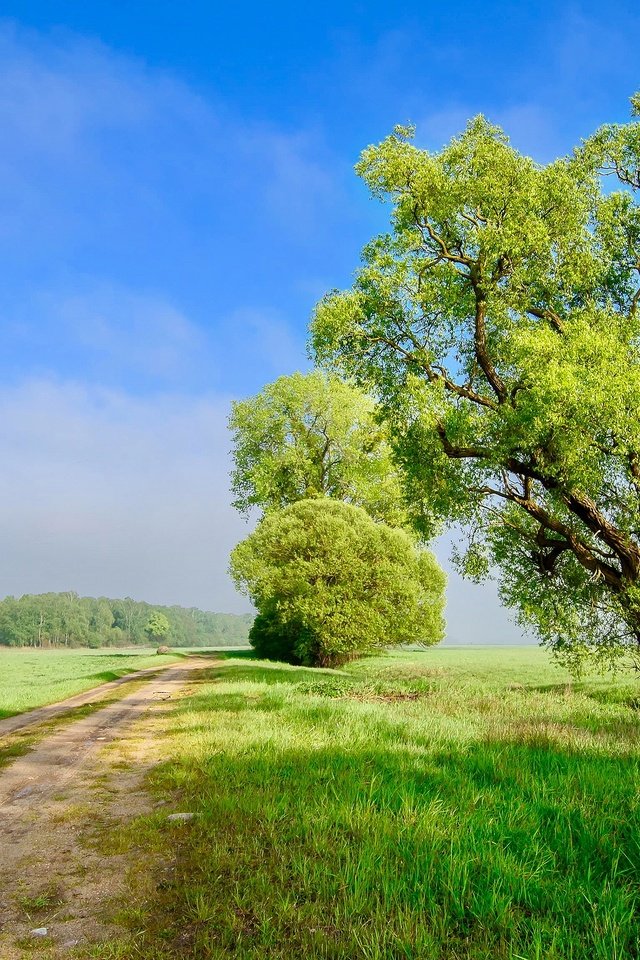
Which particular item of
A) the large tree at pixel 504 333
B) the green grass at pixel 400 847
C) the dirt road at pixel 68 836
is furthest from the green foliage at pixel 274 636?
the green grass at pixel 400 847

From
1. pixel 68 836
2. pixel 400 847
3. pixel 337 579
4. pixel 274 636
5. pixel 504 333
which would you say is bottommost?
pixel 274 636

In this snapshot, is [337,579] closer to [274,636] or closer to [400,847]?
[274,636]

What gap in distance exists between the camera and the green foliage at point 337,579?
34.7 metres

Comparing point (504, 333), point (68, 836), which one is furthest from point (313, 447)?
point (68, 836)

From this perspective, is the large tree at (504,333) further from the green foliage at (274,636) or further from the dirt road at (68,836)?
the green foliage at (274,636)

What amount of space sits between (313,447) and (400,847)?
42747 millimetres

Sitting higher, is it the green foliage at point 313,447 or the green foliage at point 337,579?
the green foliage at point 313,447

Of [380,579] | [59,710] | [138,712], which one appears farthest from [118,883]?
[380,579]

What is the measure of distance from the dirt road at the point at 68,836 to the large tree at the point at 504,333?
38.6 feet

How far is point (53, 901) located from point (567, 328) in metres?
16.3

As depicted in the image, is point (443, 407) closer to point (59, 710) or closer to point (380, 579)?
point (59, 710)

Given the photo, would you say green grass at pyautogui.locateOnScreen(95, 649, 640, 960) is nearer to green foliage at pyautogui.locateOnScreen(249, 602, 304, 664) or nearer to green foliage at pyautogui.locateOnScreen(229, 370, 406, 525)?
green foliage at pyautogui.locateOnScreen(249, 602, 304, 664)

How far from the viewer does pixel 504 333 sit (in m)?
18.9

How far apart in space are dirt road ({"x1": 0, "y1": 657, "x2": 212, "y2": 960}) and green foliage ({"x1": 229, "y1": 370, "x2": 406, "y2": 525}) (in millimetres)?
35053
